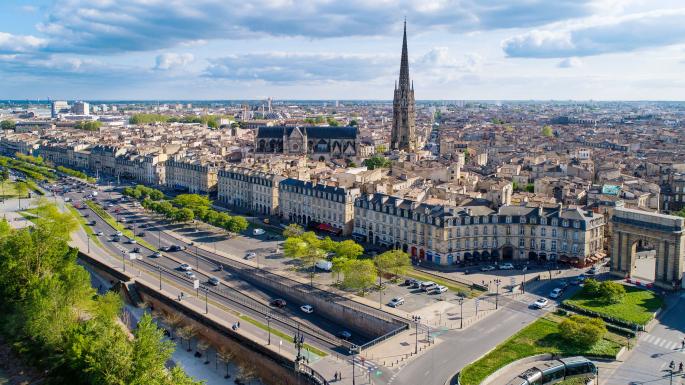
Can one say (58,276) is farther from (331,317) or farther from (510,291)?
(510,291)

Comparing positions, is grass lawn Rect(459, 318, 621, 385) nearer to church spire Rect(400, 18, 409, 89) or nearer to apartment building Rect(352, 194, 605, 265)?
apartment building Rect(352, 194, 605, 265)

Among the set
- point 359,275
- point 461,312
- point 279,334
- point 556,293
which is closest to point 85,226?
point 279,334

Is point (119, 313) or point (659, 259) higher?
point (659, 259)

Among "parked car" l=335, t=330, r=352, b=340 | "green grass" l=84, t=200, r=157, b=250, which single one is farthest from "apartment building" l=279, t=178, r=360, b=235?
"parked car" l=335, t=330, r=352, b=340

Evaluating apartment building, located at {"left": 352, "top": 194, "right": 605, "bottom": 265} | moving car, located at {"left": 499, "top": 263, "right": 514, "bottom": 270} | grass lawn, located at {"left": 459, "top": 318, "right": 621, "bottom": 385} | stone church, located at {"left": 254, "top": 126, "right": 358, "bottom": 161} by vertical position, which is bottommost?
grass lawn, located at {"left": 459, "top": 318, "right": 621, "bottom": 385}

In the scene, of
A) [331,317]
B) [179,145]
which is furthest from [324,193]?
[179,145]
